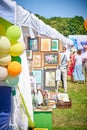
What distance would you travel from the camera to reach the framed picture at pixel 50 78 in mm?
6406

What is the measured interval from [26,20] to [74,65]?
188 cm

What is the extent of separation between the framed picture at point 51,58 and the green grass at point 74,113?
475mm

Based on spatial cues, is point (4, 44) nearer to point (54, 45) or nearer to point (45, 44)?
point (45, 44)

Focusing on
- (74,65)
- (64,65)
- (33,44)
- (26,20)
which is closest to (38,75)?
(33,44)

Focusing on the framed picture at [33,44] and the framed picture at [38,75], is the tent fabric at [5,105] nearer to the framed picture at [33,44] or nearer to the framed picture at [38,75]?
the framed picture at [33,44]

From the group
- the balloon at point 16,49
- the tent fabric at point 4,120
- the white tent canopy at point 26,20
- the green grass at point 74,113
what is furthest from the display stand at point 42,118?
the balloon at point 16,49

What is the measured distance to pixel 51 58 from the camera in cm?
637

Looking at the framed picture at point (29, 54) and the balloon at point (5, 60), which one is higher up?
the framed picture at point (29, 54)

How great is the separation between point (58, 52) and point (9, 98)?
104 inches

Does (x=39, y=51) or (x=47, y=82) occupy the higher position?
(x=39, y=51)

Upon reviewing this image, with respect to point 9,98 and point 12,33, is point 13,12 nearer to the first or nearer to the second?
point 12,33

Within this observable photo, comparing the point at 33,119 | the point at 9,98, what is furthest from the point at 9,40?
the point at 33,119

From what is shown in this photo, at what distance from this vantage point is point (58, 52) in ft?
21.1

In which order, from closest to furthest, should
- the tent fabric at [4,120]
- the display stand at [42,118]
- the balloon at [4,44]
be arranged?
the balloon at [4,44]
the tent fabric at [4,120]
the display stand at [42,118]
